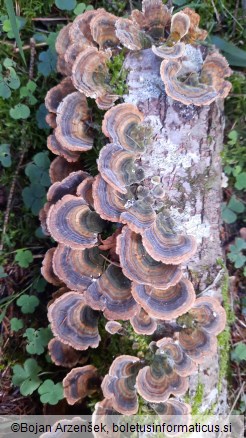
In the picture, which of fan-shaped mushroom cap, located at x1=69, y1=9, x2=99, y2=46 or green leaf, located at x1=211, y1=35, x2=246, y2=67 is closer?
fan-shaped mushroom cap, located at x1=69, y1=9, x2=99, y2=46

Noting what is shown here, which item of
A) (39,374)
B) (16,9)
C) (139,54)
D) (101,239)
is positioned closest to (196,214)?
(101,239)

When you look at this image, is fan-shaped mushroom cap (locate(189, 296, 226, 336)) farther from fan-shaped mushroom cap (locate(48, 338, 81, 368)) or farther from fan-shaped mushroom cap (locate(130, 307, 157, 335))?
fan-shaped mushroom cap (locate(48, 338, 81, 368))

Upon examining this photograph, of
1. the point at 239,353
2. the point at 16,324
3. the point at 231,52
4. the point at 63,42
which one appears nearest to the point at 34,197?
the point at 16,324

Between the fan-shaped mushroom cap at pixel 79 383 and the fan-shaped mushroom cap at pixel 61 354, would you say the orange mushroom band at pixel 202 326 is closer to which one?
the fan-shaped mushroom cap at pixel 79 383

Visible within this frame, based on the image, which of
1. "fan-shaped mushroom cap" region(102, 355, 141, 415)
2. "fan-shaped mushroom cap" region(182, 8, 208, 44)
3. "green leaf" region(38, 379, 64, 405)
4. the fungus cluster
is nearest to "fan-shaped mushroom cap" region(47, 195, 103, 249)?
the fungus cluster

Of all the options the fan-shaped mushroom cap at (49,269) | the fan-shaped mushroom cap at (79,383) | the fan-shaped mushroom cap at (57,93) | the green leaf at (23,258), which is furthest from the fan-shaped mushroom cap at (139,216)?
the green leaf at (23,258)

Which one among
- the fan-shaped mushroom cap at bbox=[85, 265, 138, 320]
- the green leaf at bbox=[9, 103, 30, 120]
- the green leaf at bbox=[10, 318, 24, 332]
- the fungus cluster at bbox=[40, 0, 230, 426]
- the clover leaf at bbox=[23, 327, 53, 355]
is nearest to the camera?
the fungus cluster at bbox=[40, 0, 230, 426]

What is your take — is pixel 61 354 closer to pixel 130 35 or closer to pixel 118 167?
pixel 118 167

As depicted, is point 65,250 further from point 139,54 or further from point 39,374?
point 139,54
